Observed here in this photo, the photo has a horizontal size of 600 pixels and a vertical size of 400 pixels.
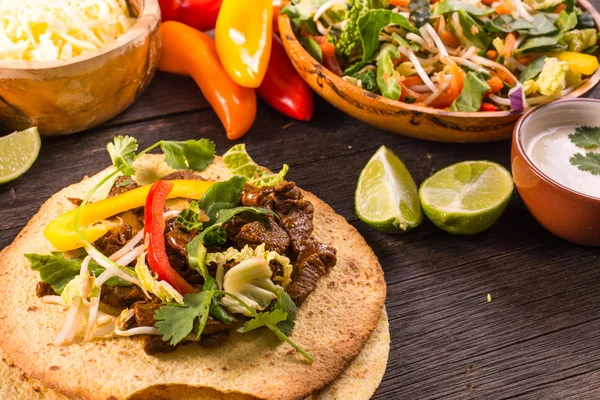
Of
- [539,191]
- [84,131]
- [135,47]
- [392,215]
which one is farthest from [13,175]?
[539,191]

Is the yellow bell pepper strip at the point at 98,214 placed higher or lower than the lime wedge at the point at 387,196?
higher

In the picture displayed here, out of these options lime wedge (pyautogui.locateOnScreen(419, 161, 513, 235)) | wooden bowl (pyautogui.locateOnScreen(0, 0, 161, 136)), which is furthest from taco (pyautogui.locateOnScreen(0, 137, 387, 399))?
wooden bowl (pyautogui.locateOnScreen(0, 0, 161, 136))

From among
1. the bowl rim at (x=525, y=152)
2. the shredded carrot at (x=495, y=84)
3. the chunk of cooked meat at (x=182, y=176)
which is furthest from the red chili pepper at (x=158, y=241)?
the shredded carrot at (x=495, y=84)

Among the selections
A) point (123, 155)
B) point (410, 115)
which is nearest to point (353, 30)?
point (410, 115)

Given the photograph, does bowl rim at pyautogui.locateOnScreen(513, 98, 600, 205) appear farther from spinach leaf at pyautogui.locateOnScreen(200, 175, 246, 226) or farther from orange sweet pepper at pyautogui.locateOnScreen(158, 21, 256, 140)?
orange sweet pepper at pyautogui.locateOnScreen(158, 21, 256, 140)

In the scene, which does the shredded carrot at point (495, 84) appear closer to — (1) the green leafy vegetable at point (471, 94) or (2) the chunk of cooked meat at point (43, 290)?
(1) the green leafy vegetable at point (471, 94)
